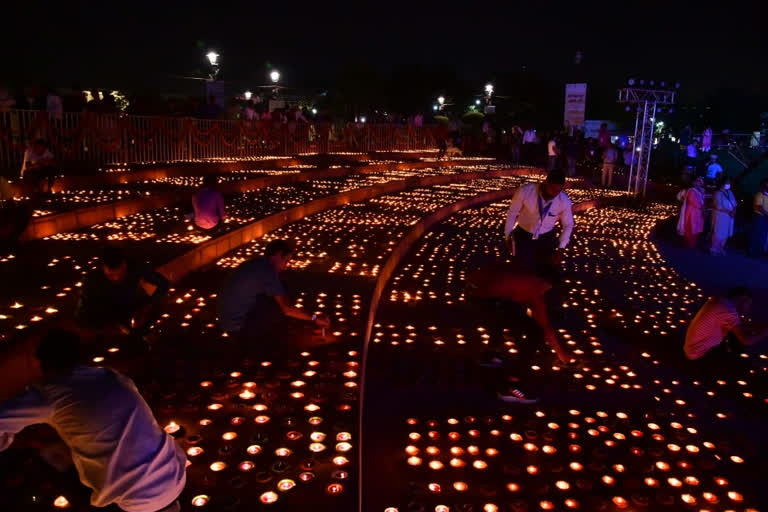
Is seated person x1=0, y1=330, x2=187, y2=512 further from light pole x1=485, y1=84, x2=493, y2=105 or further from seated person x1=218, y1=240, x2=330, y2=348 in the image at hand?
light pole x1=485, y1=84, x2=493, y2=105

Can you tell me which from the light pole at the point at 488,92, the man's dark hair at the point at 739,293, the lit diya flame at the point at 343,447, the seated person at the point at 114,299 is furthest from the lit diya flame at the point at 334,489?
the light pole at the point at 488,92

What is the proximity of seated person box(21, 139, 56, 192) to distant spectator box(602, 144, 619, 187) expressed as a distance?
58.7 ft

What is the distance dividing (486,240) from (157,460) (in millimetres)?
8836

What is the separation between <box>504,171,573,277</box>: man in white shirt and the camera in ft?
19.6

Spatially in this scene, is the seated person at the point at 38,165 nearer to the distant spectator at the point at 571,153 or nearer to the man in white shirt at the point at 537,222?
the man in white shirt at the point at 537,222

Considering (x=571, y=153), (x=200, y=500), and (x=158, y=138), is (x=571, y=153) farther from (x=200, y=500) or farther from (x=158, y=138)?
(x=200, y=500)

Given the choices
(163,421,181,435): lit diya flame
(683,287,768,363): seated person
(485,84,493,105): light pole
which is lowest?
(163,421,181,435): lit diya flame

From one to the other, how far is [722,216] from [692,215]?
0.70m

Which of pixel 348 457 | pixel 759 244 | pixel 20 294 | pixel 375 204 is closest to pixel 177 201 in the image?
pixel 375 204

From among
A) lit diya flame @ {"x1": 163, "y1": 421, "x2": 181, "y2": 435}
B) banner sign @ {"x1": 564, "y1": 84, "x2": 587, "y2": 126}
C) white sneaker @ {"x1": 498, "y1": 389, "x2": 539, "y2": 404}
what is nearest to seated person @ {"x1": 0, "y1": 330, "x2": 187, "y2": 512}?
lit diya flame @ {"x1": 163, "y1": 421, "x2": 181, "y2": 435}

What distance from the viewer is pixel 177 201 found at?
10375 mm

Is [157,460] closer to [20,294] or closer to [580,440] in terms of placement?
[580,440]

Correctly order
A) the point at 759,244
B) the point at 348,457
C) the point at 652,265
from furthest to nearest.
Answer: the point at 759,244
the point at 652,265
the point at 348,457

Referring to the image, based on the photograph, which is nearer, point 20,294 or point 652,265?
point 20,294
